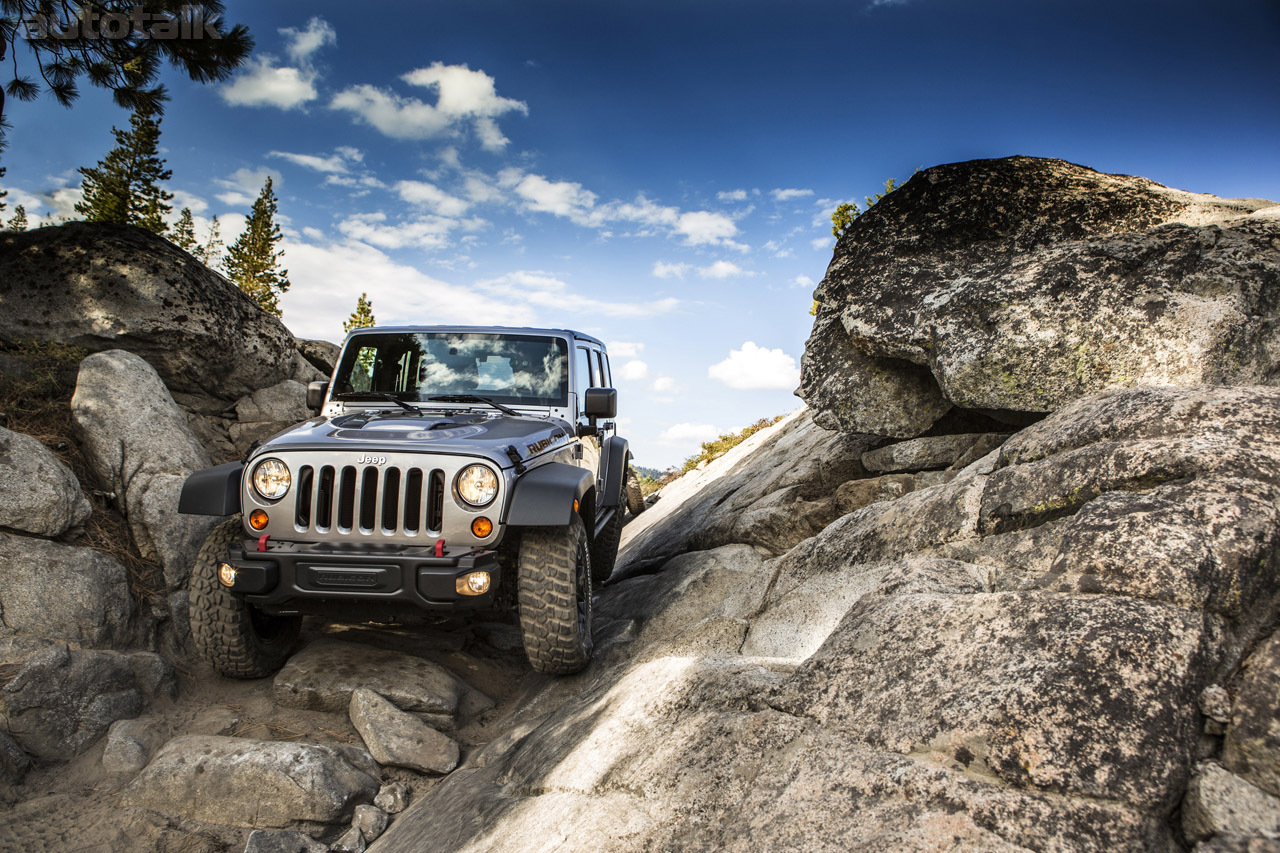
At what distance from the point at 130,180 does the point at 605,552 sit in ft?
111

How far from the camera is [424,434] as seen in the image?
168 inches

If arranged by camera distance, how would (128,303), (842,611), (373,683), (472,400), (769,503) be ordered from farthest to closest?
(128,303), (769,503), (472,400), (373,683), (842,611)

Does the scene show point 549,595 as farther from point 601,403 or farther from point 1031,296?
point 1031,296

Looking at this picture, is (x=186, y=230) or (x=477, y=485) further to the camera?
(x=186, y=230)

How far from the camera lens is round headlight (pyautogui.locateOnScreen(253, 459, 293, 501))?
13.4ft

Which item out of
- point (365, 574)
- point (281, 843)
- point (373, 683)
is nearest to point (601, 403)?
point (365, 574)

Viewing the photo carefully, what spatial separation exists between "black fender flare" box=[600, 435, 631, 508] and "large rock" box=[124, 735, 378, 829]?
361 centimetres

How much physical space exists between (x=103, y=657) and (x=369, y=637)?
1.56 meters

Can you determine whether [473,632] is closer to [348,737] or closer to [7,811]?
[348,737]

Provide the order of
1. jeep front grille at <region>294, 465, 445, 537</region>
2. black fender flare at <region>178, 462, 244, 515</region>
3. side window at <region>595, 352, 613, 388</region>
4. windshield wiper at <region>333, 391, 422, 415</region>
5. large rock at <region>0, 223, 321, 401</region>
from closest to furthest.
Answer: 1. jeep front grille at <region>294, 465, 445, 537</region>
2. black fender flare at <region>178, 462, 244, 515</region>
3. windshield wiper at <region>333, 391, 422, 415</region>
4. side window at <region>595, 352, 613, 388</region>
5. large rock at <region>0, 223, 321, 401</region>

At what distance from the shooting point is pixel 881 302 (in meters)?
5.73

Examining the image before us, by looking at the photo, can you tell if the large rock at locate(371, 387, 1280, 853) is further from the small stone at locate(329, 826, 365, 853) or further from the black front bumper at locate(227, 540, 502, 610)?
the black front bumper at locate(227, 540, 502, 610)

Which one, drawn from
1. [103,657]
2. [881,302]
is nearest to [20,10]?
[103,657]

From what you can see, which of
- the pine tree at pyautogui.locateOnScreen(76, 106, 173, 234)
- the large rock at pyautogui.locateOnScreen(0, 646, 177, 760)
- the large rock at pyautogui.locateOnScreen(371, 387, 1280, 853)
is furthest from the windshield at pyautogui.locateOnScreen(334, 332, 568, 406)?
the pine tree at pyautogui.locateOnScreen(76, 106, 173, 234)
